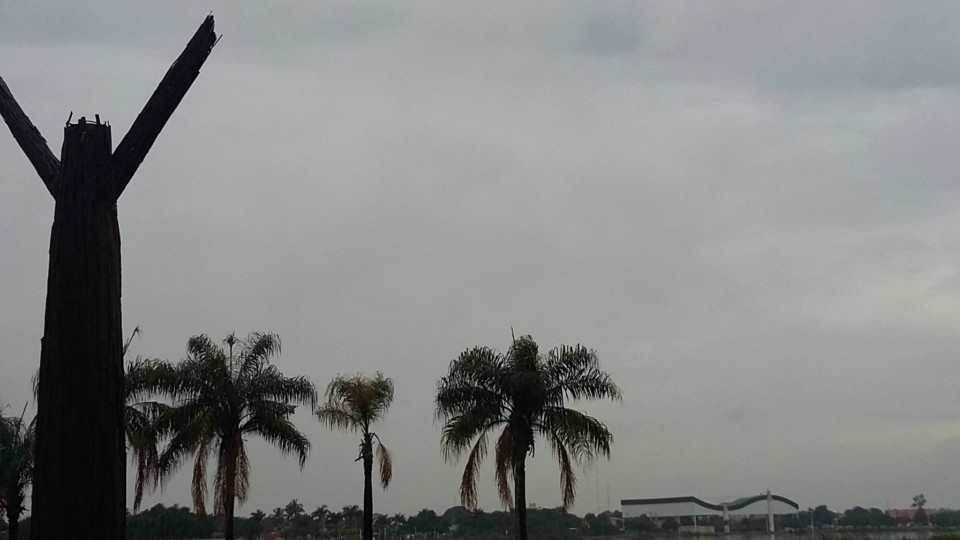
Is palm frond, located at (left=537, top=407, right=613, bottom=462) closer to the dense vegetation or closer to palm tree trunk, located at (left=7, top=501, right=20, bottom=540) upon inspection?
the dense vegetation

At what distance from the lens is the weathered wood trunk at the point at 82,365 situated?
18.8 ft

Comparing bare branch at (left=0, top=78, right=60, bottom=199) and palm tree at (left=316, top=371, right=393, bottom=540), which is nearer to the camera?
bare branch at (left=0, top=78, right=60, bottom=199)

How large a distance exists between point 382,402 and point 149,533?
39489mm

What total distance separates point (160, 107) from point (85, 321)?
1454mm

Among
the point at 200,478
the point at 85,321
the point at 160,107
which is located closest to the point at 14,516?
the point at 200,478

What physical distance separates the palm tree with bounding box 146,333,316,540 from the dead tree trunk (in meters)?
18.8

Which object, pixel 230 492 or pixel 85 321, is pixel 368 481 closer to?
pixel 230 492

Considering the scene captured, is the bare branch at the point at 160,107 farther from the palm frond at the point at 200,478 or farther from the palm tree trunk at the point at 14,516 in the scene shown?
the palm tree trunk at the point at 14,516

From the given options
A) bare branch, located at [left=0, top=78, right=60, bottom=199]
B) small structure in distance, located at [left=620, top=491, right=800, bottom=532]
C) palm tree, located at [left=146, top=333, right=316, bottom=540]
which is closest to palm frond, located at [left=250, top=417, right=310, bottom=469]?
palm tree, located at [left=146, top=333, right=316, bottom=540]

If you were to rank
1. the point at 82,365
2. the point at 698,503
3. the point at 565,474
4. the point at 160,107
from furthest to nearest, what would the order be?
1. the point at 698,503
2. the point at 565,474
3. the point at 160,107
4. the point at 82,365

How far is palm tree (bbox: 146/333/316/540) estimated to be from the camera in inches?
958

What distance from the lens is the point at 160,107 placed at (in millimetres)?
6336

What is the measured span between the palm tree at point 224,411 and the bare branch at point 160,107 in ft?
61.8

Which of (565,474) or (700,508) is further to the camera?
(700,508)
